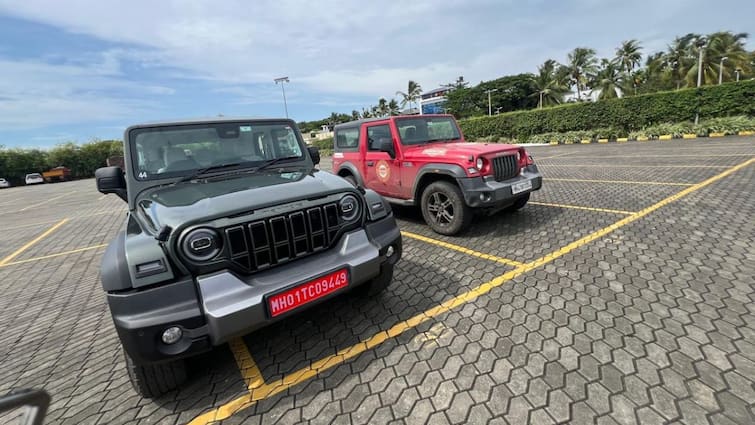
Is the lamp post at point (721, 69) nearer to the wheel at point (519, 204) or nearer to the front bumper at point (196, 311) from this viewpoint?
the wheel at point (519, 204)

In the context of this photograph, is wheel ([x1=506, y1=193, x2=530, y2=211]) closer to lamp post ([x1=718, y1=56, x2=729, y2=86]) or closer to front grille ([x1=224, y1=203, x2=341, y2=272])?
front grille ([x1=224, y1=203, x2=341, y2=272])

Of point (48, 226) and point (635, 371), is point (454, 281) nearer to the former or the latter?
point (635, 371)

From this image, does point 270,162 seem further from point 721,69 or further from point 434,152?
point 721,69

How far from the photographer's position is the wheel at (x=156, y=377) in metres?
2.20

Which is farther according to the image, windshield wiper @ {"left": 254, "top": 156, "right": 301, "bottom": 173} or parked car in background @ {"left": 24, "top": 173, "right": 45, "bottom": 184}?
parked car in background @ {"left": 24, "top": 173, "right": 45, "bottom": 184}

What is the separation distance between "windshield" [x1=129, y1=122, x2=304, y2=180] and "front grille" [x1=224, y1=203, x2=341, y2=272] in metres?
1.34

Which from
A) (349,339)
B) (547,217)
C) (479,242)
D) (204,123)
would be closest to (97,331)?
(204,123)

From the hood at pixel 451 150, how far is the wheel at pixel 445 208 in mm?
413

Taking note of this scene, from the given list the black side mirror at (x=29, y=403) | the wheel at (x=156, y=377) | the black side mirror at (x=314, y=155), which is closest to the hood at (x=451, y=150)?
the black side mirror at (x=314, y=155)

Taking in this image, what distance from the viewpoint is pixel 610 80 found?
46.8 meters

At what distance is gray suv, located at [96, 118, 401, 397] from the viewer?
1.93 meters

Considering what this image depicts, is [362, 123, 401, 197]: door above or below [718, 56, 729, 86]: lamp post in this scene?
below

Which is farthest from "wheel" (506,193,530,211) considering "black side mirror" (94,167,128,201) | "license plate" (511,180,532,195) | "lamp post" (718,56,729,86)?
"lamp post" (718,56,729,86)

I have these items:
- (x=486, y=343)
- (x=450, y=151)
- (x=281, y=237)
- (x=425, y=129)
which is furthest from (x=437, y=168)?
(x=281, y=237)
